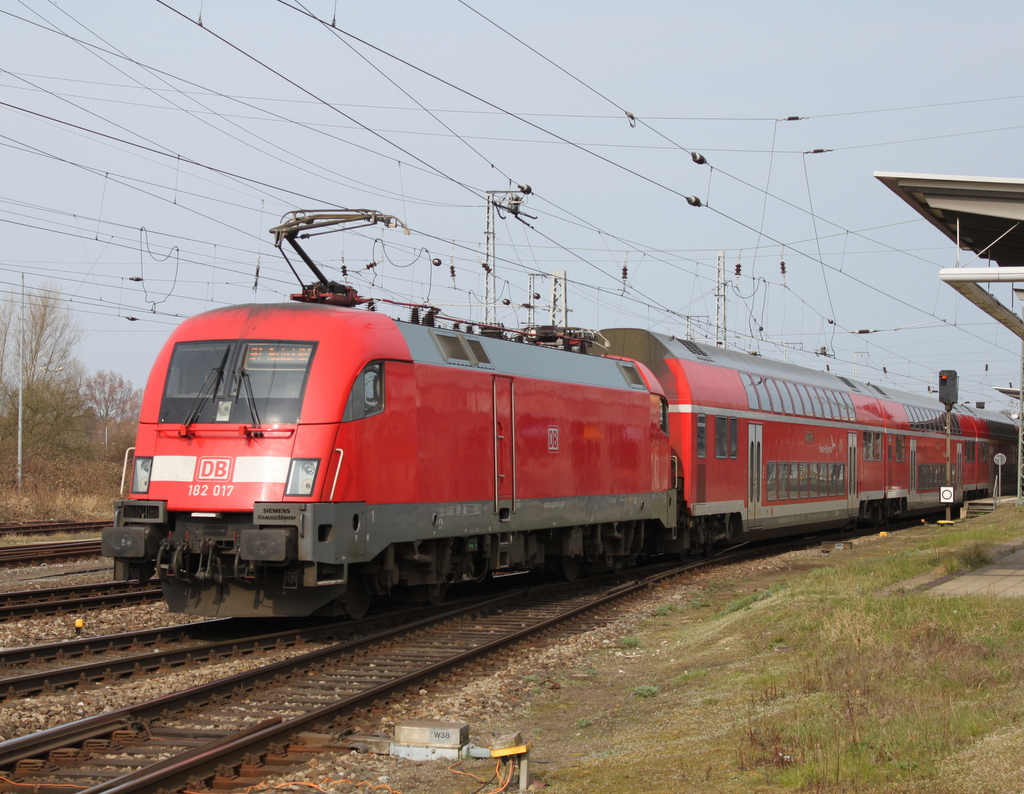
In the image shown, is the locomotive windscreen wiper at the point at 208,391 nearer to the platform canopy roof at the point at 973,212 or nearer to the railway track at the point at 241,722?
the railway track at the point at 241,722

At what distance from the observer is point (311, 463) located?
35.1 ft

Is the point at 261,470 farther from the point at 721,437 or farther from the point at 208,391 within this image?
the point at 721,437

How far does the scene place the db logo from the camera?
10.9 meters

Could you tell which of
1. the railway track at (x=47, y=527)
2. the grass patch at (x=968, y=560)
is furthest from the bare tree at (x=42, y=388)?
the grass patch at (x=968, y=560)

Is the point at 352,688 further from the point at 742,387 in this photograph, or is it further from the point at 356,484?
the point at 742,387

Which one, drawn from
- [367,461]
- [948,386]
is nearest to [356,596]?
[367,461]

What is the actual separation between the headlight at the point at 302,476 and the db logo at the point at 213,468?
28.2 inches

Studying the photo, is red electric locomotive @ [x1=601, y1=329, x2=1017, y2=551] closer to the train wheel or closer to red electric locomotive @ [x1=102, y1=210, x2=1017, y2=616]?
red electric locomotive @ [x1=102, y1=210, x2=1017, y2=616]

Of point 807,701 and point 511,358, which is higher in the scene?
point 511,358

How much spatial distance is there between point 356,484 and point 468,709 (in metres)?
3.04

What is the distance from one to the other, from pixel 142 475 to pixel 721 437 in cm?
1352

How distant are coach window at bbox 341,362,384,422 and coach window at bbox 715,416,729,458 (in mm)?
11689

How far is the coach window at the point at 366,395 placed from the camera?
11.1 metres

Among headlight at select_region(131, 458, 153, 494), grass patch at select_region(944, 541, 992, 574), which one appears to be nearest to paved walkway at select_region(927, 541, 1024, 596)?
grass patch at select_region(944, 541, 992, 574)
